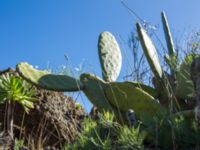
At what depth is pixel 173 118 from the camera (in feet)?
7.57

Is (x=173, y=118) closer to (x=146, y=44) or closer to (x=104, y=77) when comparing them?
(x=146, y=44)

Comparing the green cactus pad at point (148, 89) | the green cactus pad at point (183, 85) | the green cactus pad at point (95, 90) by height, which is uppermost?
the green cactus pad at point (95, 90)

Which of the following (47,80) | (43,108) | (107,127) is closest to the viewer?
(107,127)

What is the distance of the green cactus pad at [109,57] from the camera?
3854mm

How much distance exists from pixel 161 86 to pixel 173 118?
106 cm

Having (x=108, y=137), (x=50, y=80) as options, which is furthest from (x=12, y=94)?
(x=108, y=137)

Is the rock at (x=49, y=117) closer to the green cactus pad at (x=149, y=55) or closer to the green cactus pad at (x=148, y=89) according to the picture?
the green cactus pad at (x=148, y=89)

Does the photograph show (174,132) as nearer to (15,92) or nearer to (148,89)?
(148,89)

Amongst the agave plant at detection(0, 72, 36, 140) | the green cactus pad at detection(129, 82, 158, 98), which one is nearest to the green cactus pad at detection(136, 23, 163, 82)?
the green cactus pad at detection(129, 82, 158, 98)

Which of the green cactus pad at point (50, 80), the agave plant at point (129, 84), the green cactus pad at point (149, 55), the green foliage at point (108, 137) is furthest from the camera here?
the green cactus pad at point (50, 80)

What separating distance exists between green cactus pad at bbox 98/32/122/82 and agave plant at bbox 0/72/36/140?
2.80 feet

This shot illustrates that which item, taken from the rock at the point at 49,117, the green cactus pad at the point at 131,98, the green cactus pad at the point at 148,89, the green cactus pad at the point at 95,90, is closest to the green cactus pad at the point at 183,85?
the green cactus pad at the point at 131,98

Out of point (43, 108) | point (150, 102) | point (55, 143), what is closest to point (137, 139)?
point (150, 102)

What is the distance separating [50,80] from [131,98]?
78 cm
